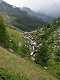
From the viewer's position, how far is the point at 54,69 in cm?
5372

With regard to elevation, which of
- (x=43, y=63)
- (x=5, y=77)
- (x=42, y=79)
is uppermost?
(x=5, y=77)

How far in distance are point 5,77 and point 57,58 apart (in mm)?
42509

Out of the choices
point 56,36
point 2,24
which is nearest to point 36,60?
point 2,24

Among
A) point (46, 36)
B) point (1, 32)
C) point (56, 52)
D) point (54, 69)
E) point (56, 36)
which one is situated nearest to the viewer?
point (54, 69)

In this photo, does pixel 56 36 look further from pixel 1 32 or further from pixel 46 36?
pixel 1 32

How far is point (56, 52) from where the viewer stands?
2739 inches

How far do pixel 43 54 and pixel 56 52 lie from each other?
159 inches

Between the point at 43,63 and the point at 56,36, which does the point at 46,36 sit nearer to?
the point at 56,36

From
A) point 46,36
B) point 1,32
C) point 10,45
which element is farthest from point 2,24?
point 46,36

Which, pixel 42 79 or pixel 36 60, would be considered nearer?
pixel 42 79

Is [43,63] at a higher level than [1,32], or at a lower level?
lower

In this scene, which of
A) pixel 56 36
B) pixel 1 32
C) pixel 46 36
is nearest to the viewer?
pixel 1 32

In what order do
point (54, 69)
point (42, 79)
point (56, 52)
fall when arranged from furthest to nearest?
1. point (56, 52)
2. point (54, 69)
3. point (42, 79)

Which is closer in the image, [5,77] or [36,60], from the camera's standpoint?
[5,77]
